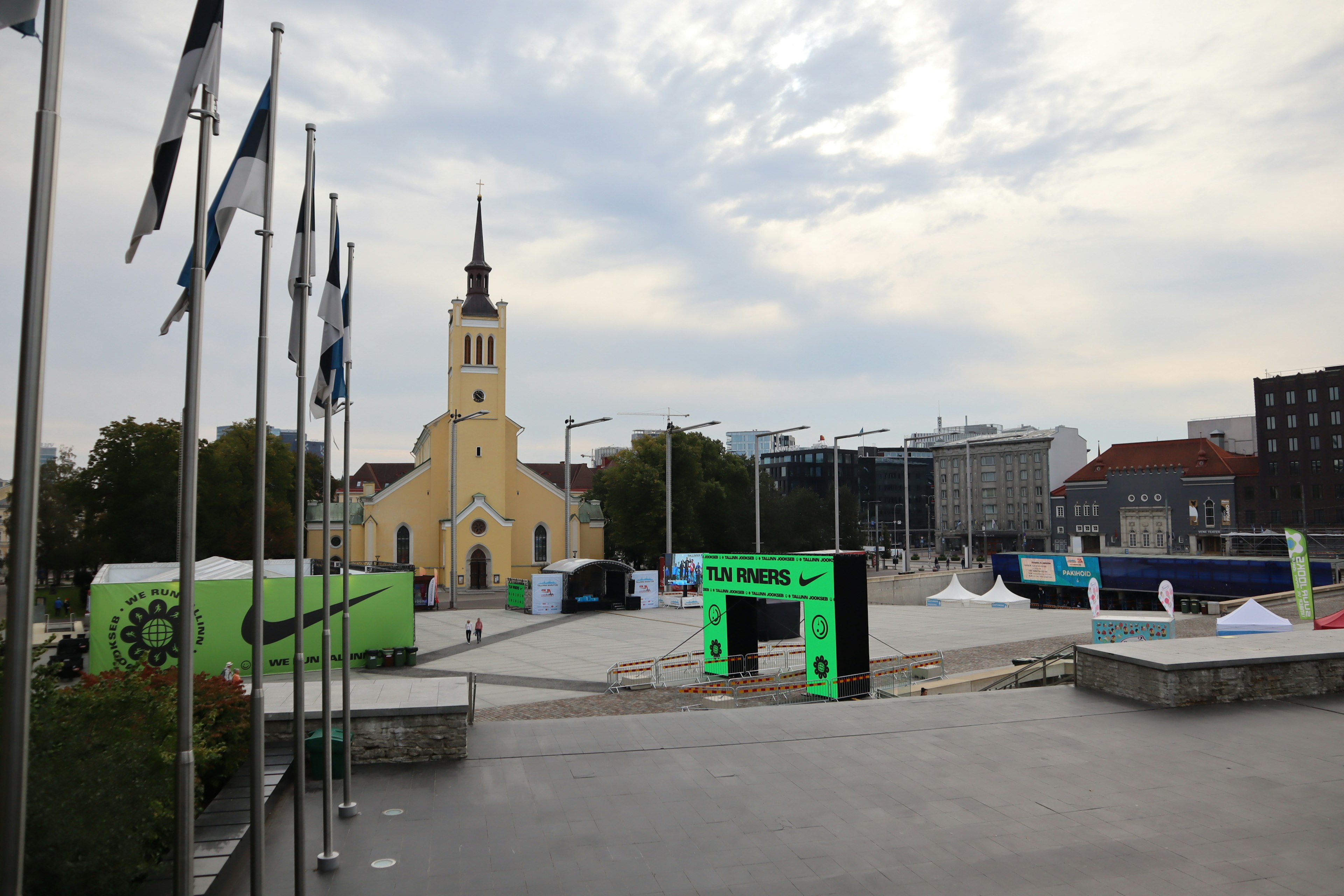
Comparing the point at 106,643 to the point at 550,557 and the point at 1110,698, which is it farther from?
the point at 550,557

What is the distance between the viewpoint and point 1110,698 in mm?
15961

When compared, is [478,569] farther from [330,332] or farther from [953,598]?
[330,332]

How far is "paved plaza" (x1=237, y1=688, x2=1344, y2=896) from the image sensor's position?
848 centimetres

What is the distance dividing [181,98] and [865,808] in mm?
10146

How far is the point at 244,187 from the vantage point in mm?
6980

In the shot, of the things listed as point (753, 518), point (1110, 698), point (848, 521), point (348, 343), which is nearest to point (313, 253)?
point (348, 343)

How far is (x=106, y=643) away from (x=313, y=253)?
1954 cm

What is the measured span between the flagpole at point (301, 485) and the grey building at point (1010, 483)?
3601 inches

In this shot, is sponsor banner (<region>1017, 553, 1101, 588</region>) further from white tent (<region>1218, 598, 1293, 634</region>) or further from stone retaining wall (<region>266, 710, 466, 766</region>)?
stone retaining wall (<region>266, 710, 466, 766</region>)

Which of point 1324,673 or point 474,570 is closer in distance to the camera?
point 1324,673

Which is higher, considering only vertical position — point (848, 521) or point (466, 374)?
Answer: point (466, 374)

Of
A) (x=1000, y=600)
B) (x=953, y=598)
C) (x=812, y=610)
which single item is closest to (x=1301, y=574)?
(x=1000, y=600)

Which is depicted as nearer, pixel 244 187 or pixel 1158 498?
pixel 244 187

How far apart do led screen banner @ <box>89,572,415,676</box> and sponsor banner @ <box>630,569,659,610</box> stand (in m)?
20.1
